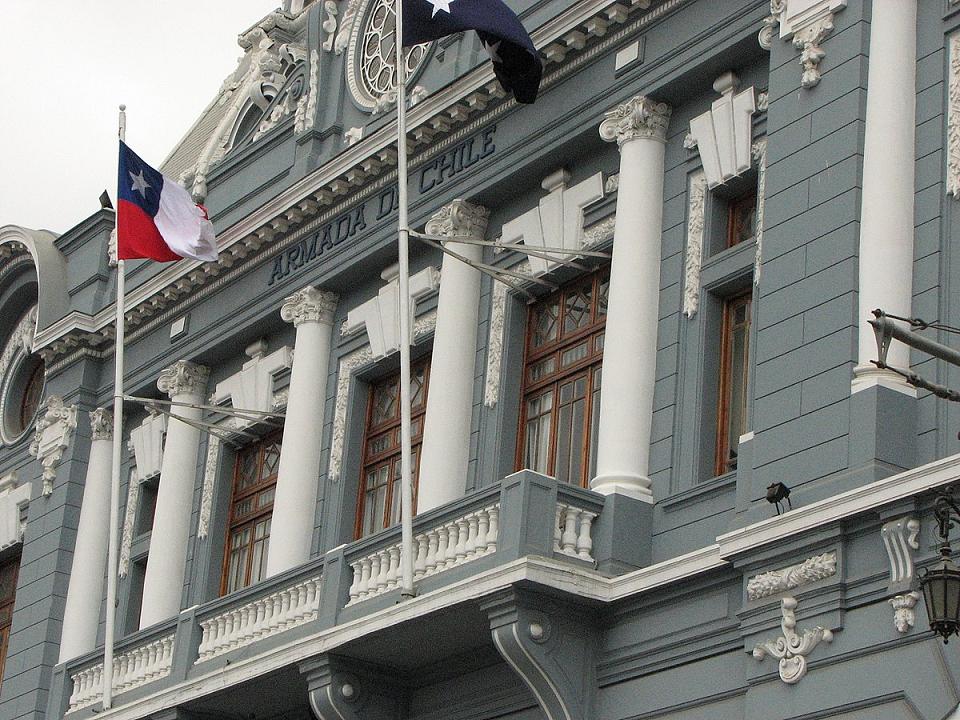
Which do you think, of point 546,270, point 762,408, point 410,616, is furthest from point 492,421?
point 762,408

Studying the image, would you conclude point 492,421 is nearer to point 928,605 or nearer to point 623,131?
point 623,131

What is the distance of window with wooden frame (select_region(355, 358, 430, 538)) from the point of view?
23156mm

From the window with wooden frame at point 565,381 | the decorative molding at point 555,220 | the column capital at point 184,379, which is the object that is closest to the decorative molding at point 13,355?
the column capital at point 184,379

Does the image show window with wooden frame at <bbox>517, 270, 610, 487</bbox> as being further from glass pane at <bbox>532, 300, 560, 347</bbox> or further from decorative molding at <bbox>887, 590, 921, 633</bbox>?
decorative molding at <bbox>887, 590, 921, 633</bbox>

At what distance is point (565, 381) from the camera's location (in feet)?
69.7

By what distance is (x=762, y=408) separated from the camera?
17094 millimetres

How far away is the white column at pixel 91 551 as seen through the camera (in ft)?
88.4

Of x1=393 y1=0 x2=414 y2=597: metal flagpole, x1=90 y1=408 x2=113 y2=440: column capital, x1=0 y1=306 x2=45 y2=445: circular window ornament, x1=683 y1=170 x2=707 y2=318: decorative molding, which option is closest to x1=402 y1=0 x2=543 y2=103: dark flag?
x1=393 y1=0 x2=414 y2=597: metal flagpole

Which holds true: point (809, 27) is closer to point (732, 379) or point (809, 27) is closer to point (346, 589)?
point (732, 379)

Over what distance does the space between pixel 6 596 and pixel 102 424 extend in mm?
3539

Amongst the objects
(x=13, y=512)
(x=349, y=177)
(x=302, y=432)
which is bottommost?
(x=302, y=432)

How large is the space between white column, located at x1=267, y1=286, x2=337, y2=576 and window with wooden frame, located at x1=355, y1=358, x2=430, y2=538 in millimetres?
632

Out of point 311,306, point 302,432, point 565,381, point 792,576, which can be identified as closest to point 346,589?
point 565,381

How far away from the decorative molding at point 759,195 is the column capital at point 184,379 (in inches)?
399
